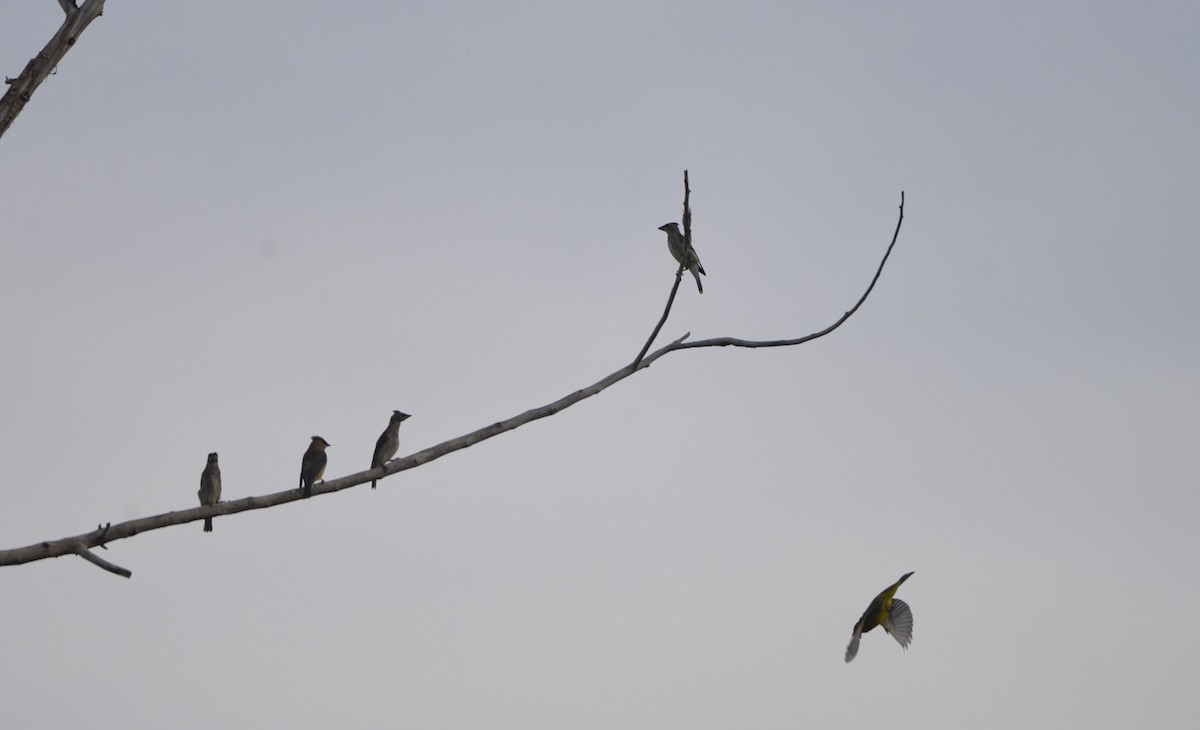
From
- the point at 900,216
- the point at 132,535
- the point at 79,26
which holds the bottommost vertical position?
the point at 132,535

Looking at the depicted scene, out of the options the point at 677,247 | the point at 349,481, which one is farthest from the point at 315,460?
the point at 349,481

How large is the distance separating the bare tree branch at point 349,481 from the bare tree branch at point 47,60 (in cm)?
213

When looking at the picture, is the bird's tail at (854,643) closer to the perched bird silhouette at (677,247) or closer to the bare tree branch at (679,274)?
the bare tree branch at (679,274)

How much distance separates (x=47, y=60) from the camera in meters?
6.99

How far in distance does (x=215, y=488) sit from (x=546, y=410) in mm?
9636

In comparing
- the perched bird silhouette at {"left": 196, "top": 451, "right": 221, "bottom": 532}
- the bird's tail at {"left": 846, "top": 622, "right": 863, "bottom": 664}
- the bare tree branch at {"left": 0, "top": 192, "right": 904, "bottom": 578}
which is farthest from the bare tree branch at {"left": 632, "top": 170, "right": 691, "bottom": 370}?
the perched bird silhouette at {"left": 196, "top": 451, "right": 221, "bottom": 532}

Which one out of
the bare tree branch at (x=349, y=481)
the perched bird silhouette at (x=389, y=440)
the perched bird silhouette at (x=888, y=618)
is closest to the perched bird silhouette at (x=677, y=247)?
the perched bird silhouette at (x=389, y=440)

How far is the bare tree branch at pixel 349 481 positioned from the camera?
6.45 m

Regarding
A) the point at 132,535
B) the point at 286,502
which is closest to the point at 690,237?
the point at 286,502

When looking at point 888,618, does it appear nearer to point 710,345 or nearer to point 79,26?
point 710,345

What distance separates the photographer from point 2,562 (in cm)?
634

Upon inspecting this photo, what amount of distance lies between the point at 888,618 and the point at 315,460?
23.4 feet

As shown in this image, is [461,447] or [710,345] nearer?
[461,447]

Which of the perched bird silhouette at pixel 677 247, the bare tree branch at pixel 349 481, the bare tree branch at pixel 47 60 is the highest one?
the perched bird silhouette at pixel 677 247
